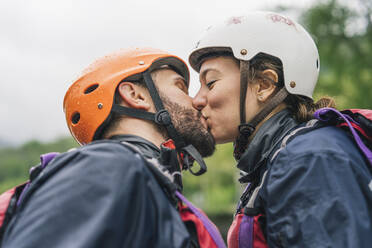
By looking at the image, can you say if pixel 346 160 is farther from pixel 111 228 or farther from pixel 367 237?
pixel 111 228

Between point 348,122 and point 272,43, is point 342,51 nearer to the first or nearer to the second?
point 272,43

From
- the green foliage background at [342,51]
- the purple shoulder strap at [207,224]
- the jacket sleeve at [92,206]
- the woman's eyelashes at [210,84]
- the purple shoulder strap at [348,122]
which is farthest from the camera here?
the green foliage background at [342,51]

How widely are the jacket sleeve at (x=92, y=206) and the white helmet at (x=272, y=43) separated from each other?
1932mm

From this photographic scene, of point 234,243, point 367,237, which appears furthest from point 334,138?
point 234,243

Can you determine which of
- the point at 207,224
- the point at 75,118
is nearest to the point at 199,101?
the point at 75,118

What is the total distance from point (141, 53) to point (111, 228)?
2.32m

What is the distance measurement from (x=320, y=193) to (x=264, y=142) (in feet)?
3.43

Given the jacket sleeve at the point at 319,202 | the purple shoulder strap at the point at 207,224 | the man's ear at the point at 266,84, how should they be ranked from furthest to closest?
1. the man's ear at the point at 266,84
2. the purple shoulder strap at the point at 207,224
3. the jacket sleeve at the point at 319,202

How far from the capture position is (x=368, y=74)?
19.7 metres

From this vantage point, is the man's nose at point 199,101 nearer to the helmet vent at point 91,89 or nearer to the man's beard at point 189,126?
the man's beard at point 189,126

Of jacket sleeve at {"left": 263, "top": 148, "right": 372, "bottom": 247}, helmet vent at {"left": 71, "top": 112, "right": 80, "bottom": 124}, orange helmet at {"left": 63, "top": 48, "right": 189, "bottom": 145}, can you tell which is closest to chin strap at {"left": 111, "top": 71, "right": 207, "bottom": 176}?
orange helmet at {"left": 63, "top": 48, "right": 189, "bottom": 145}

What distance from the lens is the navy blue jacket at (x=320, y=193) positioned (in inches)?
92.0

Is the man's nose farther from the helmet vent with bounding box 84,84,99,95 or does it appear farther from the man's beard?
the helmet vent with bounding box 84,84,99,95

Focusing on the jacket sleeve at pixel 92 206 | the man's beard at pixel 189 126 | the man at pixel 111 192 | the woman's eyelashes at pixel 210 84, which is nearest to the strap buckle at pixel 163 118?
the man at pixel 111 192
